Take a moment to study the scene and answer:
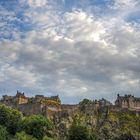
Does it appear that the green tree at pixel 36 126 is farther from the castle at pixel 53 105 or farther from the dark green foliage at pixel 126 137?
the dark green foliage at pixel 126 137

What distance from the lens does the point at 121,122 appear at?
147625 mm

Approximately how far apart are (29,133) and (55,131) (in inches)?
537

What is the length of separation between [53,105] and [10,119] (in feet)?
72.5

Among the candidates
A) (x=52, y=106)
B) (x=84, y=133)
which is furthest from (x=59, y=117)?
(x=84, y=133)

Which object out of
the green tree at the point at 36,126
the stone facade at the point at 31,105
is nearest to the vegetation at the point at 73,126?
the green tree at the point at 36,126

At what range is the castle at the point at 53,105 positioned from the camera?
14800cm

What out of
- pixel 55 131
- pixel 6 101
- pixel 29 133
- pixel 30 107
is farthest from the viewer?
pixel 6 101

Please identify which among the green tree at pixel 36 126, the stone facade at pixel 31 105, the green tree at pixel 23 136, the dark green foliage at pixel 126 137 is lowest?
the green tree at pixel 23 136

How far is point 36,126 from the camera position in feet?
428

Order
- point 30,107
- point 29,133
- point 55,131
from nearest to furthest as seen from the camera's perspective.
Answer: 1. point 29,133
2. point 55,131
3. point 30,107

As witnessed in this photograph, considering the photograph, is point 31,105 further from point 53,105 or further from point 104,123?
point 104,123

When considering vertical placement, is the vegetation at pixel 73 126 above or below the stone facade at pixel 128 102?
below

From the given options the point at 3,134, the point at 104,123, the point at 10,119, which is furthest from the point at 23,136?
the point at 104,123

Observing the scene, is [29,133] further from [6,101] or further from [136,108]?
[136,108]
